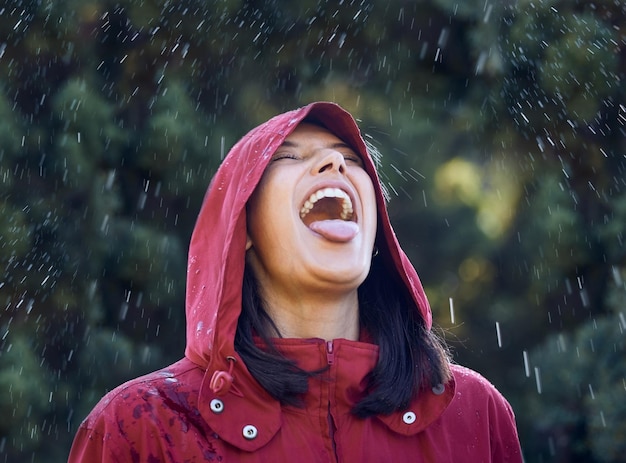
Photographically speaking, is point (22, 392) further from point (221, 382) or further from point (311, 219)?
point (221, 382)

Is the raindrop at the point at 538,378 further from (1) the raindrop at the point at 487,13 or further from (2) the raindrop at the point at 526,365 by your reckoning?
(1) the raindrop at the point at 487,13

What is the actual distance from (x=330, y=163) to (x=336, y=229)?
0.18 metres

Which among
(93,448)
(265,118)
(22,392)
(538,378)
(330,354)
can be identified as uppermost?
(330,354)

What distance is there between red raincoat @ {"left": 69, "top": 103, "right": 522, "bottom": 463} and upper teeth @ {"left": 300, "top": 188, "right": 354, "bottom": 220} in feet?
0.47

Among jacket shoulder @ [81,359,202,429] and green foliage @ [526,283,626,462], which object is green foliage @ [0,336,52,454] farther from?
green foliage @ [526,283,626,462]

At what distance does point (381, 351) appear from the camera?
2.30 meters

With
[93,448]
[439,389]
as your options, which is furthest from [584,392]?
[93,448]

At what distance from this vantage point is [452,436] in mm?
2289

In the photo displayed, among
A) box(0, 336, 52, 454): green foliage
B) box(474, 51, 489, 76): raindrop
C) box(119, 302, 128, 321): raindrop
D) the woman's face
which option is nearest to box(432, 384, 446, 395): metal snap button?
the woman's face

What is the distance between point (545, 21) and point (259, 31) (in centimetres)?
149

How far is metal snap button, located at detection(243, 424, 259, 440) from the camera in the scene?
2.09 m

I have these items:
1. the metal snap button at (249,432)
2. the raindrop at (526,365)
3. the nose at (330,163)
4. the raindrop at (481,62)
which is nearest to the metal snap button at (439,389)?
the metal snap button at (249,432)

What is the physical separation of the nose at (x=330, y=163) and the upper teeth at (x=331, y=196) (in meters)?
0.06

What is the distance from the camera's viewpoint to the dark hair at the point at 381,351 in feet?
7.13
